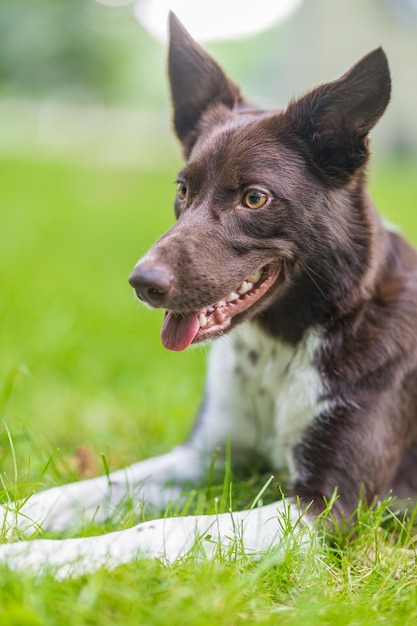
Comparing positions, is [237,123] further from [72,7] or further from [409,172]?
[72,7]

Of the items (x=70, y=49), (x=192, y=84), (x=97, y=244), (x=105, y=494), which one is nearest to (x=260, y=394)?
(x=105, y=494)

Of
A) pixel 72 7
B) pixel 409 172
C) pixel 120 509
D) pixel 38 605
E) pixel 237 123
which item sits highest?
pixel 72 7

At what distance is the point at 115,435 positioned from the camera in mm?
3451

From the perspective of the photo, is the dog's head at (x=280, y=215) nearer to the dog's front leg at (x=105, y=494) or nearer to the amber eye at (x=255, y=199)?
the amber eye at (x=255, y=199)

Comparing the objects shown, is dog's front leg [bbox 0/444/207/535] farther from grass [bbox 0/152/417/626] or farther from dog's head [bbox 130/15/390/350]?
dog's head [bbox 130/15/390/350]

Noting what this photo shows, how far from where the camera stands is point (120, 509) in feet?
8.33

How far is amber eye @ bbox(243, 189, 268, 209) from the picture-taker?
2.48 metres

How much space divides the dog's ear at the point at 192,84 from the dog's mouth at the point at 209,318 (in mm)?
754

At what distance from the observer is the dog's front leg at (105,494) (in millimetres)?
2359

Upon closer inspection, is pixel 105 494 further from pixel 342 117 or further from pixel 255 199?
pixel 342 117

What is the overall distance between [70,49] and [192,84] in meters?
32.1

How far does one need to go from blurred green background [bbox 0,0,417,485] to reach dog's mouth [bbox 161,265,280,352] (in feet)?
1.74

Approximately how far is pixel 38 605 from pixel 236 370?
1.39 m

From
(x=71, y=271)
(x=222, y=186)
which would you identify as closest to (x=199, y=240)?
(x=222, y=186)
